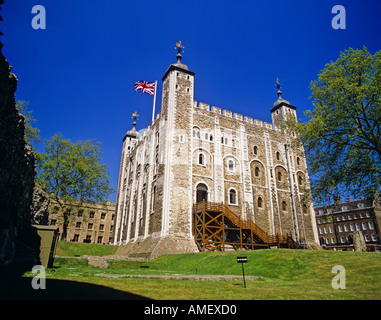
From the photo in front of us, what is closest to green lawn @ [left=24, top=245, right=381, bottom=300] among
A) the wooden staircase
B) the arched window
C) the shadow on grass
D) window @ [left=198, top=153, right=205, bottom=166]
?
the shadow on grass

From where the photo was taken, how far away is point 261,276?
432 inches

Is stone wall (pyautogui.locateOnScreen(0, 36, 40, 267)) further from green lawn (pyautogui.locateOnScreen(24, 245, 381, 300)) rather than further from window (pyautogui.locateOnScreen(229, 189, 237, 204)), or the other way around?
window (pyautogui.locateOnScreen(229, 189, 237, 204))

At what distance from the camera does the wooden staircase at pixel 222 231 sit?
73.2 feet

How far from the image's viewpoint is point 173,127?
2517 cm

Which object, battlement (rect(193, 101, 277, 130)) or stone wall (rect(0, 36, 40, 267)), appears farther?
battlement (rect(193, 101, 277, 130))

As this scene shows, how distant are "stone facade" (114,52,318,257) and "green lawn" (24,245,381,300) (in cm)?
584

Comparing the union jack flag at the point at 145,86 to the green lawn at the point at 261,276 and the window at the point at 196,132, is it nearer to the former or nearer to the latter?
the window at the point at 196,132

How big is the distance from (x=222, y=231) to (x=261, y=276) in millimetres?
11681

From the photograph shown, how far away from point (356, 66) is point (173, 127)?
1565cm

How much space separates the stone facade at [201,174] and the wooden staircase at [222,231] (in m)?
0.93

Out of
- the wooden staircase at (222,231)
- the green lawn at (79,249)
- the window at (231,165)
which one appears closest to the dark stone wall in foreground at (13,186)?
the wooden staircase at (222,231)

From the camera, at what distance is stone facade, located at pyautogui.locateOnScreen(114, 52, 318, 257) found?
75.9 ft

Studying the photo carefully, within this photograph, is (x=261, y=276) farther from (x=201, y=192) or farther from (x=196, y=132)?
(x=196, y=132)

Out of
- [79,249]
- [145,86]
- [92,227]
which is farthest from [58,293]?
[92,227]
